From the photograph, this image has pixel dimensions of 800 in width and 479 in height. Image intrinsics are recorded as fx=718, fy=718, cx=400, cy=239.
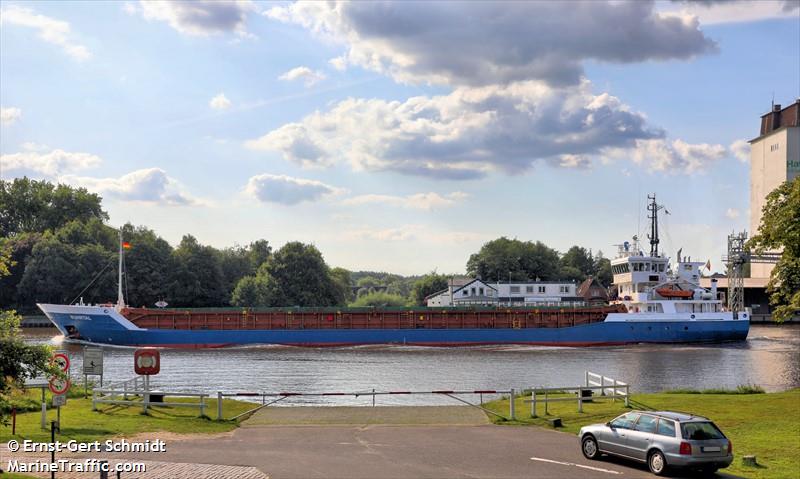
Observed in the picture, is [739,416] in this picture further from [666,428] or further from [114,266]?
[114,266]

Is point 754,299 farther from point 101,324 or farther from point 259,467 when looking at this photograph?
point 259,467

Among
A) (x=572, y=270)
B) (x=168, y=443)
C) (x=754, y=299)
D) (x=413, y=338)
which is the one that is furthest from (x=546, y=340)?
(x=572, y=270)

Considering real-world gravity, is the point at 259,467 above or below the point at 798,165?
below

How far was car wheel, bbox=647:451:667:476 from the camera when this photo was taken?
556 inches

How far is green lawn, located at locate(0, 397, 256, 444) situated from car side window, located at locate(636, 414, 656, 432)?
11047mm

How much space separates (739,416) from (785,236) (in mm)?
6454

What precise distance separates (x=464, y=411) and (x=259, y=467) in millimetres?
10404

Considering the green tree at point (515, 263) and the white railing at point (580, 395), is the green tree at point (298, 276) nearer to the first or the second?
the green tree at point (515, 263)

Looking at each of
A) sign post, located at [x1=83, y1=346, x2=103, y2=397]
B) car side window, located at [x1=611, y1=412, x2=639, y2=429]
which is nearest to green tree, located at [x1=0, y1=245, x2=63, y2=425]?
sign post, located at [x1=83, y1=346, x2=103, y2=397]

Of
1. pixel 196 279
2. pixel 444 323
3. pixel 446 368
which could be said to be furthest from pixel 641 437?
pixel 196 279

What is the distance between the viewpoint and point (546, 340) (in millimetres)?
64188

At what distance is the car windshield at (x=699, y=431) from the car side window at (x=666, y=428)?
211 mm

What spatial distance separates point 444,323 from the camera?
216ft

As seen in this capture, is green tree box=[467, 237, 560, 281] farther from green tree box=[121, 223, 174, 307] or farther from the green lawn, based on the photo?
the green lawn
